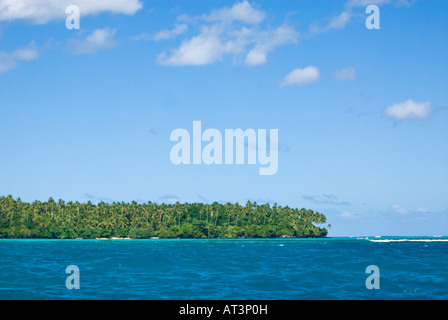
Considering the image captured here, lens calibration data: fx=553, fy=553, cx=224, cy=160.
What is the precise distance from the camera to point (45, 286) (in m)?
36.9

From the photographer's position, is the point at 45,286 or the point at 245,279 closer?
the point at 45,286

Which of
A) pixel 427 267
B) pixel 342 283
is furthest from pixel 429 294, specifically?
pixel 427 267

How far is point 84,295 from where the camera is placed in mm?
32438
